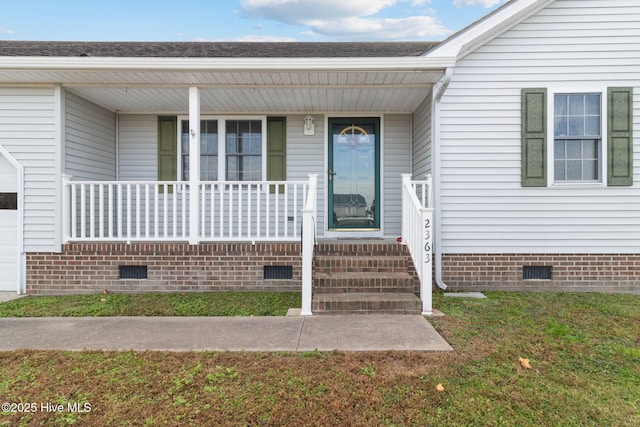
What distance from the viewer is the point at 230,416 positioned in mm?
2266

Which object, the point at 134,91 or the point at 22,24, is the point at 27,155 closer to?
the point at 134,91

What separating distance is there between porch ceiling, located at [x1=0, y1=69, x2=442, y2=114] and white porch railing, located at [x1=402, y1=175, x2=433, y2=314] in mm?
1454

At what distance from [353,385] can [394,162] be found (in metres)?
5.09

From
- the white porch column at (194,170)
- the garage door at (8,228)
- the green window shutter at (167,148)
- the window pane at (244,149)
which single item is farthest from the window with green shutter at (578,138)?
the garage door at (8,228)

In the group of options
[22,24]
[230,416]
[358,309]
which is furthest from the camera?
[22,24]

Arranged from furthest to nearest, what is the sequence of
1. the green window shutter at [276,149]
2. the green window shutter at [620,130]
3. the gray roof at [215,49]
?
the green window shutter at [276,149], the gray roof at [215,49], the green window shutter at [620,130]

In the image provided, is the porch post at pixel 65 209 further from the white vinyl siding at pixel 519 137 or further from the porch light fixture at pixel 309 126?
the white vinyl siding at pixel 519 137

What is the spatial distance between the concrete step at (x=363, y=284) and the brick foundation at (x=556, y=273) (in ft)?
4.12

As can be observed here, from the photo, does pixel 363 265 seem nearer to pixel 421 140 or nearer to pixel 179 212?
pixel 421 140

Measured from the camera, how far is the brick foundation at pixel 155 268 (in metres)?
5.51

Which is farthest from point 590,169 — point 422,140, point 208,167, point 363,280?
point 208,167

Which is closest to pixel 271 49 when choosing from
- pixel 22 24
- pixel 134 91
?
pixel 134 91

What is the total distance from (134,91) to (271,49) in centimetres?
286

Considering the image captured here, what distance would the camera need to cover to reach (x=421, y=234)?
455 centimetres
